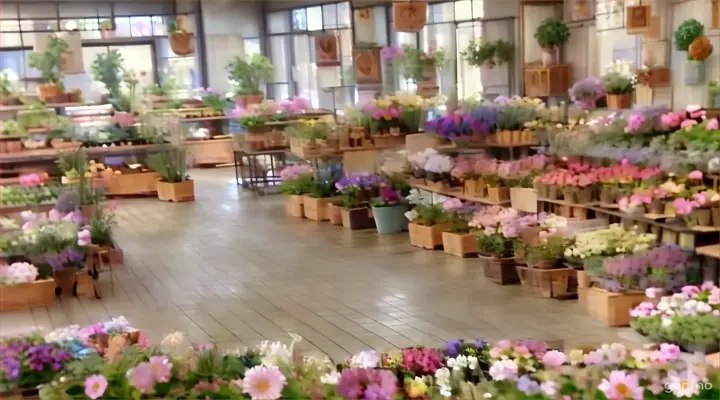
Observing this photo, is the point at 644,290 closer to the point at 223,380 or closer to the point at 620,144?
the point at 620,144

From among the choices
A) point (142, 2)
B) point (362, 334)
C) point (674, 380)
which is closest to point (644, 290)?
point (362, 334)

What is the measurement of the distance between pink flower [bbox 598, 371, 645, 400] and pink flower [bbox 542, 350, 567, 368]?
38 centimetres

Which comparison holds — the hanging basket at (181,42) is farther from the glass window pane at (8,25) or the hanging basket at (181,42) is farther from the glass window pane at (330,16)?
the glass window pane at (8,25)

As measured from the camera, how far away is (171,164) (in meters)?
12.9

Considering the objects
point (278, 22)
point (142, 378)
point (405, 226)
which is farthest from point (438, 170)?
point (278, 22)

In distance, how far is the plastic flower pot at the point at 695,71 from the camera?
8617 millimetres

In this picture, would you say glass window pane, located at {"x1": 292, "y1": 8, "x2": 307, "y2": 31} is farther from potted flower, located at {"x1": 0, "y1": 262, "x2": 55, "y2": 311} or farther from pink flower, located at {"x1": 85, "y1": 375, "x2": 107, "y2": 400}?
pink flower, located at {"x1": 85, "y1": 375, "x2": 107, "y2": 400}

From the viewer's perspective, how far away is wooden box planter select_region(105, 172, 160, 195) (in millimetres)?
13422

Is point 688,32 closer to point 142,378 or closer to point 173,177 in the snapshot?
point 142,378

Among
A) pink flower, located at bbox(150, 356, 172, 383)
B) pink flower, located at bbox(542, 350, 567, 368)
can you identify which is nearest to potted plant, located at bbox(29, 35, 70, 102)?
pink flower, located at bbox(150, 356, 172, 383)

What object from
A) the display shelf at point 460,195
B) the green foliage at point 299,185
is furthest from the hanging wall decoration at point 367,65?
the display shelf at point 460,195

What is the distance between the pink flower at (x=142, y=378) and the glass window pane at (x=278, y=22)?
48.3 ft

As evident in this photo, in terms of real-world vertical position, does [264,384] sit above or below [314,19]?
below

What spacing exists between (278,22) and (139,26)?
2.68 meters
